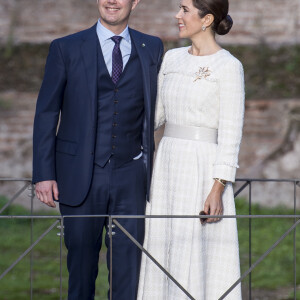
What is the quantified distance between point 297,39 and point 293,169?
1209mm

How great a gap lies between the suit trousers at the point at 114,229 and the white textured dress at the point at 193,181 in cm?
8

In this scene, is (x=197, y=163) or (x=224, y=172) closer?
(x=224, y=172)

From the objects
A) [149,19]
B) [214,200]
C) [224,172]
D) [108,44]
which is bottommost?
[214,200]

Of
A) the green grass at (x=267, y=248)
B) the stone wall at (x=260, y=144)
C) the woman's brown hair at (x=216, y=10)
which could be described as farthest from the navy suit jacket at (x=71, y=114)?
the stone wall at (x=260, y=144)

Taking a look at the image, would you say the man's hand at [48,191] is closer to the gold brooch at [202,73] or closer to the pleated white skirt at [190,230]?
the pleated white skirt at [190,230]

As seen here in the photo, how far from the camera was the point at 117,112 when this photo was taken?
3916 mm

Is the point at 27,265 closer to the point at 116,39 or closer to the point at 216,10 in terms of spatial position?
the point at 116,39

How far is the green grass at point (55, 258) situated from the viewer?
6.08 metres

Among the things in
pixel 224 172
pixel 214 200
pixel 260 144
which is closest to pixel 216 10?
pixel 224 172

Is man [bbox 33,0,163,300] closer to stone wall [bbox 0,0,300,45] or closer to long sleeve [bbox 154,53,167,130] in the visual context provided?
long sleeve [bbox 154,53,167,130]

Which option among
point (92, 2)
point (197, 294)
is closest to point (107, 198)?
point (197, 294)

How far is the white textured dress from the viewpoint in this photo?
3.81 m

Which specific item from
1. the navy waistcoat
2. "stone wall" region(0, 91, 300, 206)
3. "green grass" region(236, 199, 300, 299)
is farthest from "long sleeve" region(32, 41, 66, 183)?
"stone wall" region(0, 91, 300, 206)

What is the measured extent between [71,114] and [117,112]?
7.5 inches
